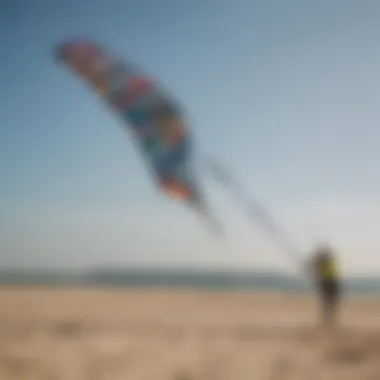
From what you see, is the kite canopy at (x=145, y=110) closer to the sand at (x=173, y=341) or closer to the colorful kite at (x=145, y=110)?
the colorful kite at (x=145, y=110)

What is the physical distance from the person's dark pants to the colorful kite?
692 mm

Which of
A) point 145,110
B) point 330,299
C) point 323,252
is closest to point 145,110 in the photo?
point 145,110

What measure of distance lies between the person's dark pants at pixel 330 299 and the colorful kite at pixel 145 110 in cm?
69

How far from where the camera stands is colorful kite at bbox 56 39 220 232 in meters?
3.25

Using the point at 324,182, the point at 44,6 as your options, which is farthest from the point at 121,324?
the point at 44,6

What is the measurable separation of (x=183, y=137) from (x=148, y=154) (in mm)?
175

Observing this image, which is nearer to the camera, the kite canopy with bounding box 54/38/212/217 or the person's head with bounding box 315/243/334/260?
the person's head with bounding box 315/243/334/260

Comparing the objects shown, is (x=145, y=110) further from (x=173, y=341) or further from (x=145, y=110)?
(x=173, y=341)

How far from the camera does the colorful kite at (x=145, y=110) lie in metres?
3.25

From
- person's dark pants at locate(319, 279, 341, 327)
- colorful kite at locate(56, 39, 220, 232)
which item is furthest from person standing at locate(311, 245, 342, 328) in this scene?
colorful kite at locate(56, 39, 220, 232)

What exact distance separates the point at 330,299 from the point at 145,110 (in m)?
1.15

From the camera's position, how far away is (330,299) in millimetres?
3197

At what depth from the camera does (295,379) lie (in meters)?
2.86

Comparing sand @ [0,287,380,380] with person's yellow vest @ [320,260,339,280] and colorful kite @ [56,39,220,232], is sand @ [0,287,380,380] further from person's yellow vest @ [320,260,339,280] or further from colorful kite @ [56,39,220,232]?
colorful kite @ [56,39,220,232]
